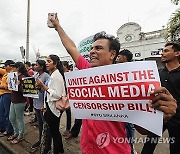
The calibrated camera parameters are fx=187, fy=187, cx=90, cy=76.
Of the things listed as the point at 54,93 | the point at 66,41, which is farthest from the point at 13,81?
the point at 66,41

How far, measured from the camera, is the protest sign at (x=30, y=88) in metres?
3.55

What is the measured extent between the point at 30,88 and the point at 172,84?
8.25 feet

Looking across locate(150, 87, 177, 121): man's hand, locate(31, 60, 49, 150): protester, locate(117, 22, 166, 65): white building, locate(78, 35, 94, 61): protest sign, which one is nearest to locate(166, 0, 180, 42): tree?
locate(78, 35, 94, 61): protest sign

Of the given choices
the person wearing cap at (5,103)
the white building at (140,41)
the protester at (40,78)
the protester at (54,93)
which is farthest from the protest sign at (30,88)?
the white building at (140,41)

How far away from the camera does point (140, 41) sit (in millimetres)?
21781

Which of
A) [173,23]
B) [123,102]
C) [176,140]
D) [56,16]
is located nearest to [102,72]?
[123,102]

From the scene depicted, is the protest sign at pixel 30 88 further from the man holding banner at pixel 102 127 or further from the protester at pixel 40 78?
the man holding banner at pixel 102 127

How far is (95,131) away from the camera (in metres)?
1.42

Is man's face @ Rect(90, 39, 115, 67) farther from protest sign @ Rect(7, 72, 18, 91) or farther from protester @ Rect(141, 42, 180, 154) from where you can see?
protest sign @ Rect(7, 72, 18, 91)

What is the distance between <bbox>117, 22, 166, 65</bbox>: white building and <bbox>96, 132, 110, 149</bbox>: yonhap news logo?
58.7ft

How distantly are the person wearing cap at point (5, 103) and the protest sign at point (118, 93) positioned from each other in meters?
3.28

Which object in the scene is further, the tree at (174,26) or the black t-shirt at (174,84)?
the tree at (174,26)

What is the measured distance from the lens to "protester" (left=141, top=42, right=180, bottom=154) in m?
2.38

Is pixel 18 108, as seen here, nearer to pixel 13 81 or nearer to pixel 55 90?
pixel 13 81
